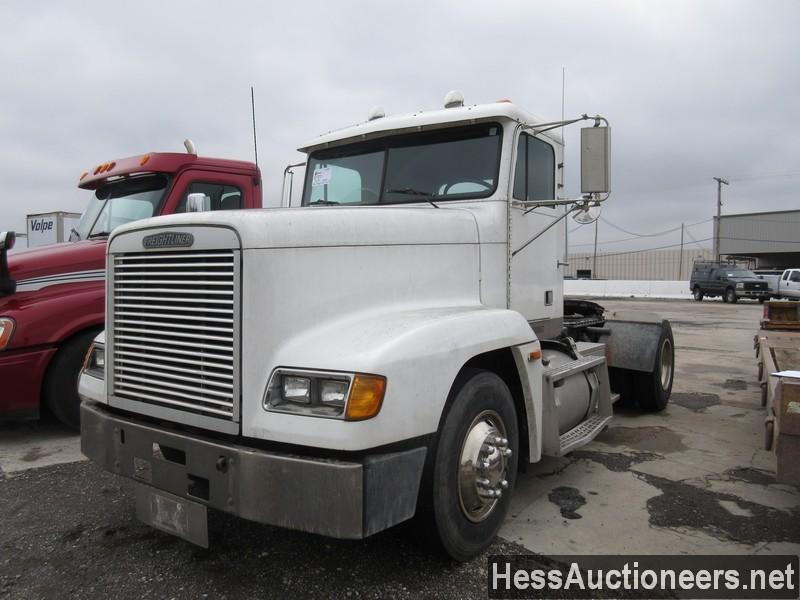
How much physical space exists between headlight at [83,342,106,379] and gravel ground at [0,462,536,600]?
3.11 feet

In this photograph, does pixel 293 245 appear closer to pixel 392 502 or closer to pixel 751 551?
pixel 392 502

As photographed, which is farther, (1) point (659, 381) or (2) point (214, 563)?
(1) point (659, 381)

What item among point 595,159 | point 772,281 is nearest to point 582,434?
point 595,159

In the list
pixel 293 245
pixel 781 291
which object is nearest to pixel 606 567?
pixel 293 245

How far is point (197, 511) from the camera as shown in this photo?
103 inches

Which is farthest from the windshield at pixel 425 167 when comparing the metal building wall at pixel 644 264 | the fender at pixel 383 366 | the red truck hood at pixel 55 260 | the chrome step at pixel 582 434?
the metal building wall at pixel 644 264

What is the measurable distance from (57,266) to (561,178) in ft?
14.7

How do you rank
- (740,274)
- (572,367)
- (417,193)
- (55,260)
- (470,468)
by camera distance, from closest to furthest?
(470,468), (417,193), (572,367), (55,260), (740,274)

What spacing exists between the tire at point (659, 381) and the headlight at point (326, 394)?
175 inches

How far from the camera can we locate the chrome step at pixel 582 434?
385 cm

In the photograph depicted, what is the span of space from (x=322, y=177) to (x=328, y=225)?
1809 mm

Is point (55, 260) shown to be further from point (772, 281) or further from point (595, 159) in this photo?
point (772, 281)

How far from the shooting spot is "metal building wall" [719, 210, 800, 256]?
159ft
